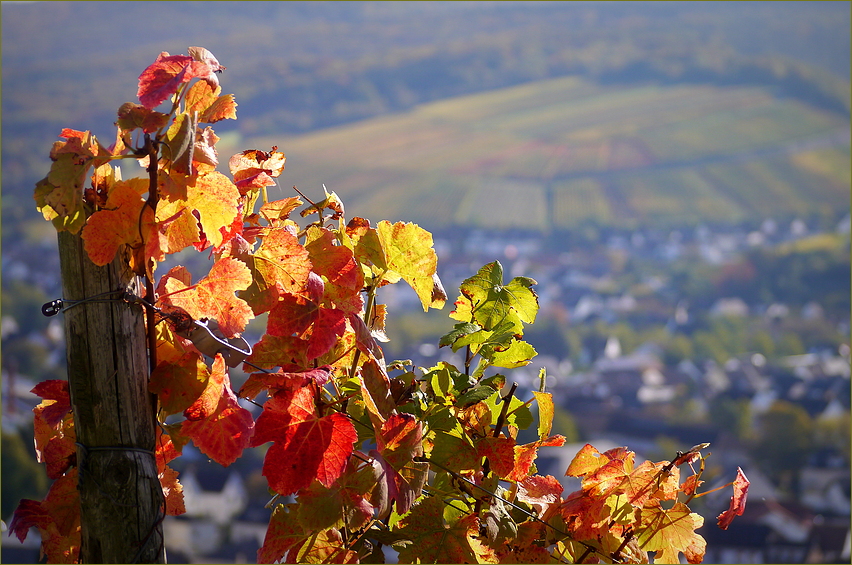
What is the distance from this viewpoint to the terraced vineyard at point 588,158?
42.6 m

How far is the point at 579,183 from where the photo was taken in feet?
150

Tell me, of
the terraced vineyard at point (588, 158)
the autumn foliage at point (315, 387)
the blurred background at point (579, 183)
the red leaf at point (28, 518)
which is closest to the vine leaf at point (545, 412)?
the autumn foliage at point (315, 387)

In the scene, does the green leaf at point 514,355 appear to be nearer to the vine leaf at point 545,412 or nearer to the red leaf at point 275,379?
the vine leaf at point 545,412

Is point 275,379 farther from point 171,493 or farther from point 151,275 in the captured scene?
point 171,493

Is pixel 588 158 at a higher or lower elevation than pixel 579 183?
higher

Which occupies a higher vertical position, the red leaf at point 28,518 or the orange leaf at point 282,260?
the orange leaf at point 282,260

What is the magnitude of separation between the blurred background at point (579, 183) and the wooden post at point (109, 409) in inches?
721

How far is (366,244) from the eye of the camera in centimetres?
66

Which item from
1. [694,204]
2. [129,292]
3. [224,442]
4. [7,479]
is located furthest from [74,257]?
[694,204]

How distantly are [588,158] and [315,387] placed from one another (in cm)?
4850

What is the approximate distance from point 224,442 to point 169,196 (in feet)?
0.63

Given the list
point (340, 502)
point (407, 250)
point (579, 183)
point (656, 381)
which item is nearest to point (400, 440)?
point (340, 502)

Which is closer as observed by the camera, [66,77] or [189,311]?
[189,311]

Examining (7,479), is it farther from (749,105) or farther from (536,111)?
(749,105)
